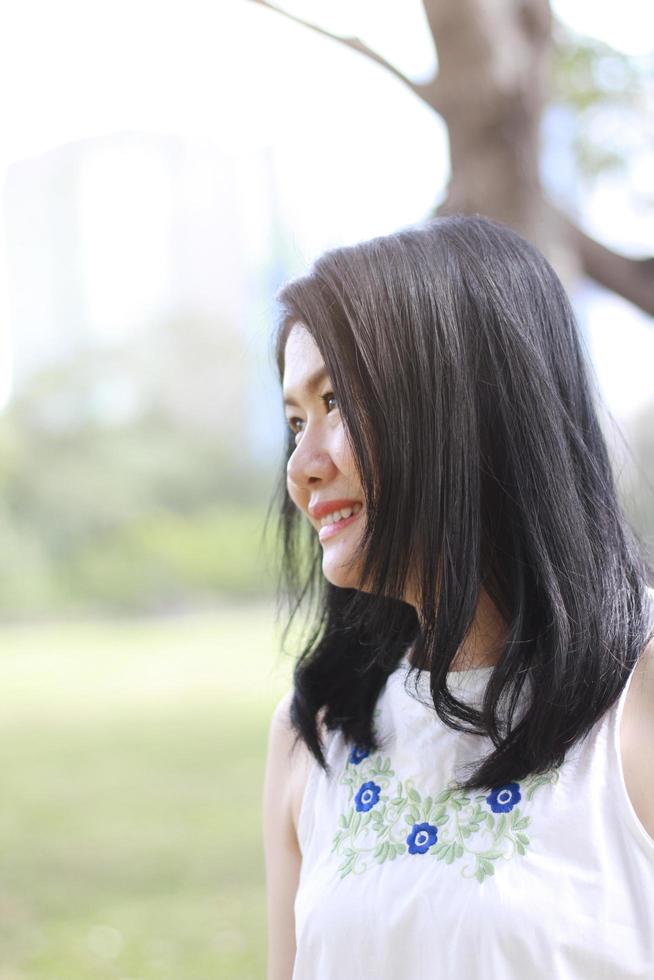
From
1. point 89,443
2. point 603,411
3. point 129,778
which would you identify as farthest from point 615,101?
point 89,443

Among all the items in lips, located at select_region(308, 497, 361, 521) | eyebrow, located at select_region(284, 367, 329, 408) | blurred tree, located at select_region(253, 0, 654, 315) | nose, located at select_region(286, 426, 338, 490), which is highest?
blurred tree, located at select_region(253, 0, 654, 315)

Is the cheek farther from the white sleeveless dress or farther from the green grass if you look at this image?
the green grass

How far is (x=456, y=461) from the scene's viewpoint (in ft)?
4.09

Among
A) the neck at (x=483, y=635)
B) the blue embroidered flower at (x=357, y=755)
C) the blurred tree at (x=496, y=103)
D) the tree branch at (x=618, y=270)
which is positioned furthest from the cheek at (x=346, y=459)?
the tree branch at (x=618, y=270)

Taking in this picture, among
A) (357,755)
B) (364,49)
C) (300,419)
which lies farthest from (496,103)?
(357,755)

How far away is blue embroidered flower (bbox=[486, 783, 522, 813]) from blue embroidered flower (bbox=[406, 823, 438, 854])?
7cm

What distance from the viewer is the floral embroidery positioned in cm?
117

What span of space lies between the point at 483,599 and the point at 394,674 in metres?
0.20

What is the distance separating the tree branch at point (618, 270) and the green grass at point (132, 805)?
1502 mm

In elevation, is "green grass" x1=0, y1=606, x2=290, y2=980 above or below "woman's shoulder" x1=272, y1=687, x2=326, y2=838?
below

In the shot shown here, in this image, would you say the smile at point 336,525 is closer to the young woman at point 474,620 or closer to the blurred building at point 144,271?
the young woman at point 474,620

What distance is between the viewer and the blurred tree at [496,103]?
114 inches

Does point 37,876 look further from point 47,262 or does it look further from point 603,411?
point 47,262

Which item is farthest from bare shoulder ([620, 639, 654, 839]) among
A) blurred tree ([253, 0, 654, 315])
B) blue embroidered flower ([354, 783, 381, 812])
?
blurred tree ([253, 0, 654, 315])
